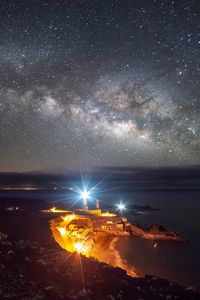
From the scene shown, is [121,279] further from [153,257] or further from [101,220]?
[101,220]

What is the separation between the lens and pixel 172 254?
132 feet

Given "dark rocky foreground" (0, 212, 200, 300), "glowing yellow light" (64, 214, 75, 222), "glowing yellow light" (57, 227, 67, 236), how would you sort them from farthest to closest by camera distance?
"glowing yellow light" (64, 214, 75, 222), "glowing yellow light" (57, 227, 67, 236), "dark rocky foreground" (0, 212, 200, 300)

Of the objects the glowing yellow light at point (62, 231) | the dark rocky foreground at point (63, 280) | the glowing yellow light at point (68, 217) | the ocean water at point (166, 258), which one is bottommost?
the ocean water at point (166, 258)

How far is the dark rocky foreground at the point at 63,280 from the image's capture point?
14.3 meters

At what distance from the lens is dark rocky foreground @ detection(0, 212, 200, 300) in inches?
562

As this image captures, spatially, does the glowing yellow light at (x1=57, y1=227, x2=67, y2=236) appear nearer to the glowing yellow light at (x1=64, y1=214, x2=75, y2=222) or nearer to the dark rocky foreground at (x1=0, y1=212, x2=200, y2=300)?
the glowing yellow light at (x1=64, y1=214, x2=75, y2=222)

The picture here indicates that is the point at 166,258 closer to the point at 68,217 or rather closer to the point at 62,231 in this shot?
the point at 62,231

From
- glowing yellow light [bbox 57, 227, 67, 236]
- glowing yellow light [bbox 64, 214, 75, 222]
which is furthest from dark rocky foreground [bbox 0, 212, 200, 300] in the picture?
glowing yellow light [bbox 64, 214, 75, 222]

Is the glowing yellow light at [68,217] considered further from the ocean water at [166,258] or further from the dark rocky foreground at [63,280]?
the dark rocky foreground at [63,280]

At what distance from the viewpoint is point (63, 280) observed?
16188 mm

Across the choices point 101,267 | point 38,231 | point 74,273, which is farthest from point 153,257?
point 74,273

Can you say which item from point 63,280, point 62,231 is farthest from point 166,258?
point 63,280

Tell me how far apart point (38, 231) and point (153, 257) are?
52.5 ft

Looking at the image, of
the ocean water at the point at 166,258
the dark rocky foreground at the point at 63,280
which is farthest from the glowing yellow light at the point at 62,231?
the dark rocky foreground at the point at 63,280
